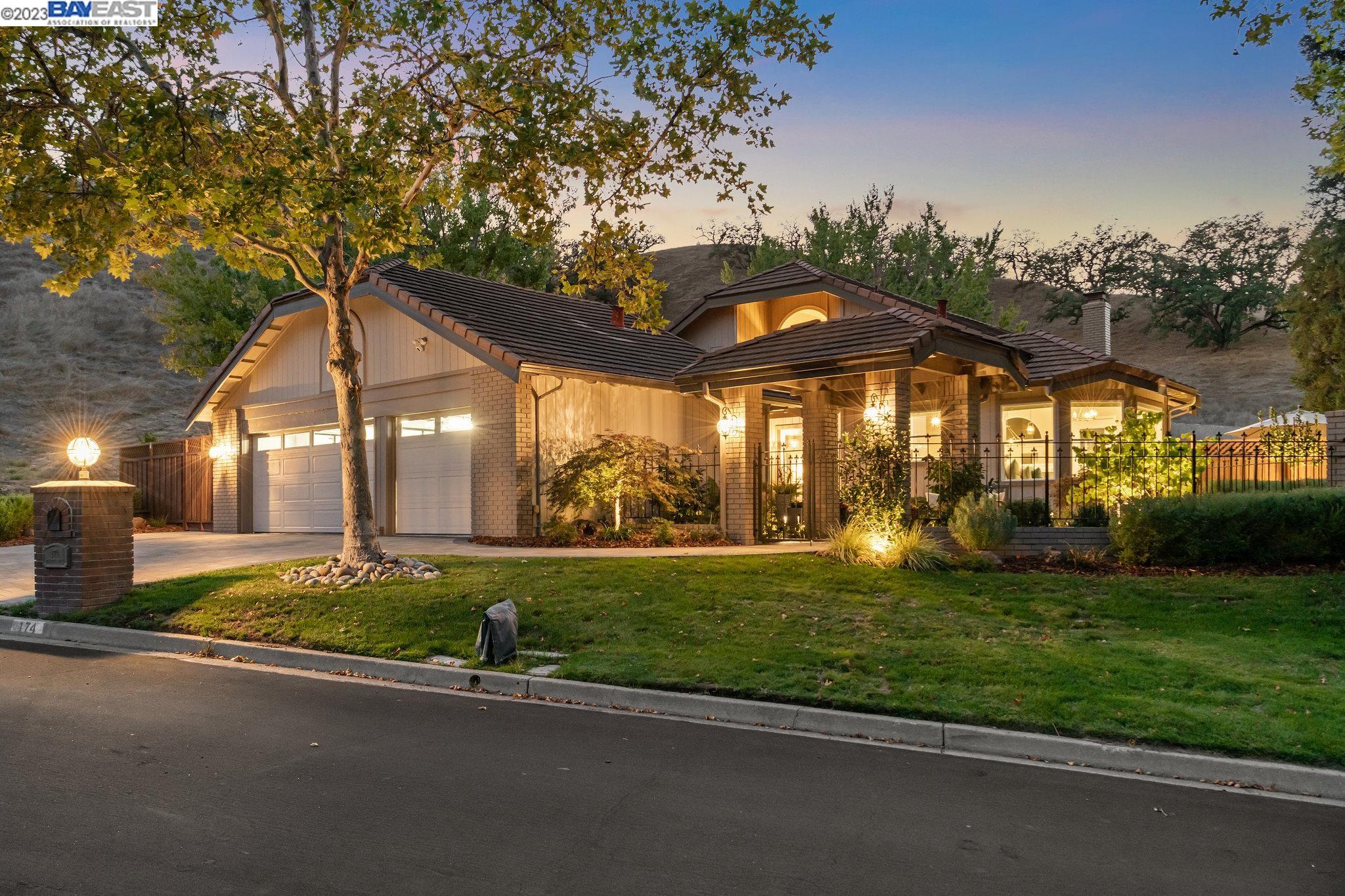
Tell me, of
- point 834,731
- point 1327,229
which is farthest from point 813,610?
point 1327,229

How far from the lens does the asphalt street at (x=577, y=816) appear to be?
4.08m

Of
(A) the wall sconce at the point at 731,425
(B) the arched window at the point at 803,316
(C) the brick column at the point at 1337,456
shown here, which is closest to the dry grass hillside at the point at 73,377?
(B) the arched window at the point at 803,316

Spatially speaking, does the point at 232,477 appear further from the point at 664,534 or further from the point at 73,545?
the point at 664,534

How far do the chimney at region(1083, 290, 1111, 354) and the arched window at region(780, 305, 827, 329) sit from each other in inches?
316

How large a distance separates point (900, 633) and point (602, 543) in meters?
8.78

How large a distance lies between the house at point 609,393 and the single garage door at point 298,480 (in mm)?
54

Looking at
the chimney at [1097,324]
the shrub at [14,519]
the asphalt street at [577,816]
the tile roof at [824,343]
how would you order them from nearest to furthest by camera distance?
the asphalt street at [577,816], the tile roof at [824,343], the shrub at [14,519], the chimney at [1097,324]

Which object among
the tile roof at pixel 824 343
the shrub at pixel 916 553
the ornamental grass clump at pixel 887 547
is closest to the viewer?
the shrub at pixel 916 553

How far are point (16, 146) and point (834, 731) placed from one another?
12.7 metres

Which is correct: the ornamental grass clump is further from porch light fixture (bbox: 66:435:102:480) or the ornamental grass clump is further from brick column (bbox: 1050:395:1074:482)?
porch light fixture (bbox: 66:435:102:480)

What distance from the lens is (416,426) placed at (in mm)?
20047

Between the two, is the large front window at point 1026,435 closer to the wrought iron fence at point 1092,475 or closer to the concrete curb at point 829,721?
the wrought iron fence at point 1092,475

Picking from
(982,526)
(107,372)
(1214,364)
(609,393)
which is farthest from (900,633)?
(107,372)

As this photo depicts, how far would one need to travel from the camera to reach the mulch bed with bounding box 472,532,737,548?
16531mm
